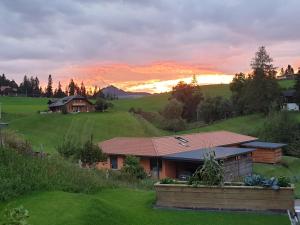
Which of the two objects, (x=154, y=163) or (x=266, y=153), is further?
(x=266, y=153)

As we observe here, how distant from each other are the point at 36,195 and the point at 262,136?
171ft

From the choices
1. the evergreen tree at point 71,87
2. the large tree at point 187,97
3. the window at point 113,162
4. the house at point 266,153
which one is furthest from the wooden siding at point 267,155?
the evergreen tree at point 71,87

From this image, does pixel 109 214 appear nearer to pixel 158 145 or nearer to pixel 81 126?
pixel 158 145

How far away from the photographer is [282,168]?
45.0 meters

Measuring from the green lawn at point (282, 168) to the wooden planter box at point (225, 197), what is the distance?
29.4m

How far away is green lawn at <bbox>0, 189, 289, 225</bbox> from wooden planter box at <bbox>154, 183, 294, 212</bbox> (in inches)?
12.1

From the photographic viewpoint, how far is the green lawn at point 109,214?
10.5 meters

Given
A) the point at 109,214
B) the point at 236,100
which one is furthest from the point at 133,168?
the point at 236,100

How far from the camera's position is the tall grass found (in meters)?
13.0

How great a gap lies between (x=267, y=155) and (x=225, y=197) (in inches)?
1445

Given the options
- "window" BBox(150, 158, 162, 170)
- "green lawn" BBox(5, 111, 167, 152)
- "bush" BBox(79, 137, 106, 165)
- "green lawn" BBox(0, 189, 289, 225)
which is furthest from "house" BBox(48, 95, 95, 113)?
"green lawn" BBox(0, 189, 289, 225)

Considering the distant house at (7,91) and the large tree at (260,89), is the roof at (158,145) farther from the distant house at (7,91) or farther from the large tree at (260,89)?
the distant house at (7,91)

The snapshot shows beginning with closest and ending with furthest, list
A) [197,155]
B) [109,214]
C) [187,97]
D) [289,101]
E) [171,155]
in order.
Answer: [109,214], [197,155], [171,155], [289,101], [187,97]

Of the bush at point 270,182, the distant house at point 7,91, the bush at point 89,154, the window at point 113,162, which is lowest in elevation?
the window at point 113,162
